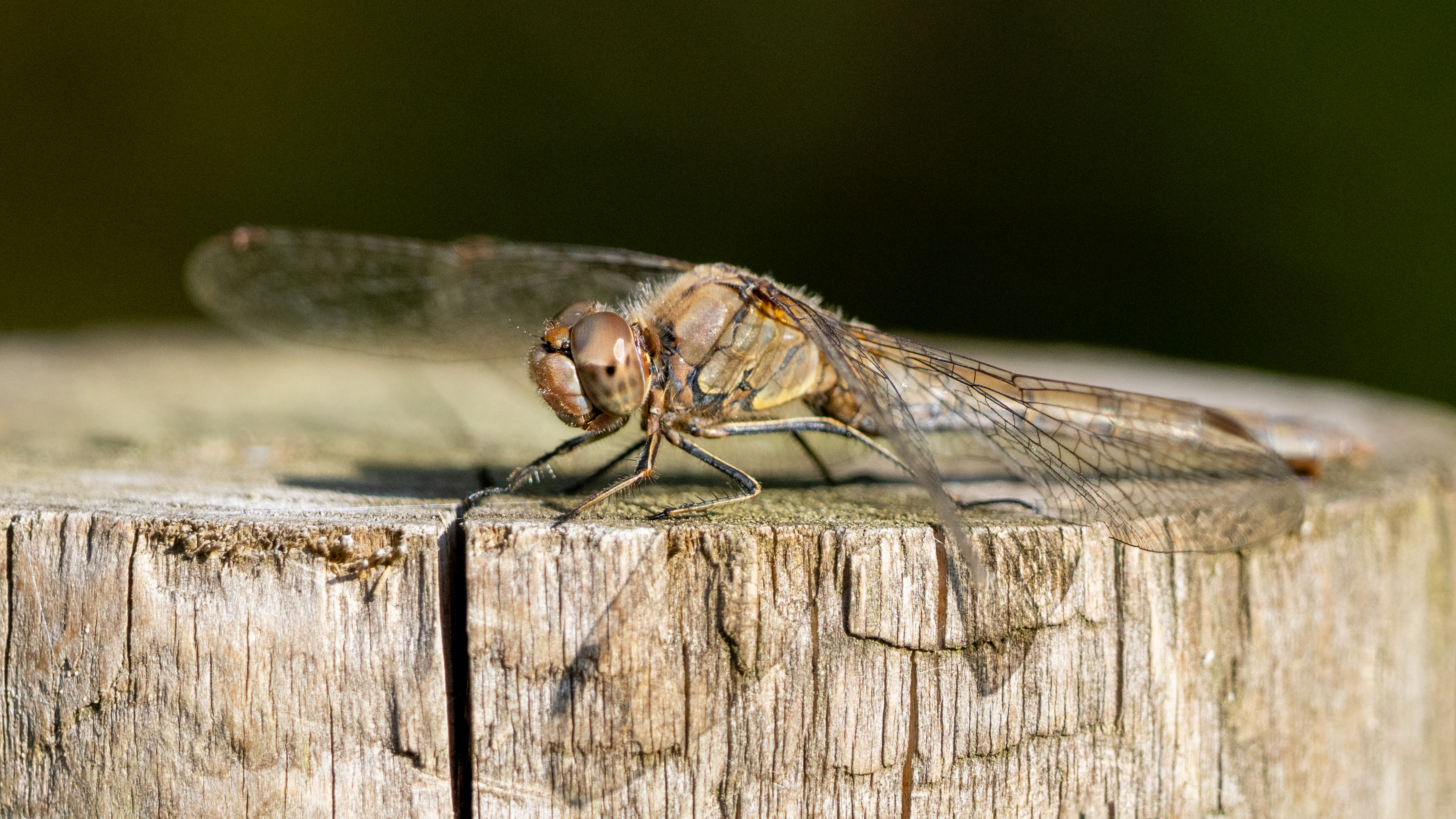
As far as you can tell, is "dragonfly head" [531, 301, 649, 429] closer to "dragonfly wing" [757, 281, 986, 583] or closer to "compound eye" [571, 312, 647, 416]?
"compound eye" [571, 312, 647, 416]

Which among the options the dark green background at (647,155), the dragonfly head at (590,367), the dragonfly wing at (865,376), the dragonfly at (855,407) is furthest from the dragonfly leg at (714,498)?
the dark green background at (647,155)

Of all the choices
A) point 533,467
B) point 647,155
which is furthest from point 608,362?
point 647,155

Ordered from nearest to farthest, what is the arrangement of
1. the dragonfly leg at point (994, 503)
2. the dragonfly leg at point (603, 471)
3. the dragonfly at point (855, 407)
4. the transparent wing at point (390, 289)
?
the dragonfly at point (855, 407) < the dragonfly leg at point (994, 503) < the dragonfly leg at point (603, 471) < the transparent wing at point (390, 289)

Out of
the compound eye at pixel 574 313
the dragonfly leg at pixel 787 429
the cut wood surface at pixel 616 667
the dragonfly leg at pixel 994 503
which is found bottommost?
the cut wood surface at pixel 616 667

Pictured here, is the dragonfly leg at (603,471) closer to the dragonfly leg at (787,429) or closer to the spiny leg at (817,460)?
the dragonfly leg at (787,429)

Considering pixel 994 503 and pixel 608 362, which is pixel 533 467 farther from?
pixel 994 503

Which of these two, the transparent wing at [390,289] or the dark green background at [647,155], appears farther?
the dark green background at [647,155]

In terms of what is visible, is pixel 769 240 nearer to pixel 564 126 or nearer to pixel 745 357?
pixel 564 126

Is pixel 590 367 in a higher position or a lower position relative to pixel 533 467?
higher
